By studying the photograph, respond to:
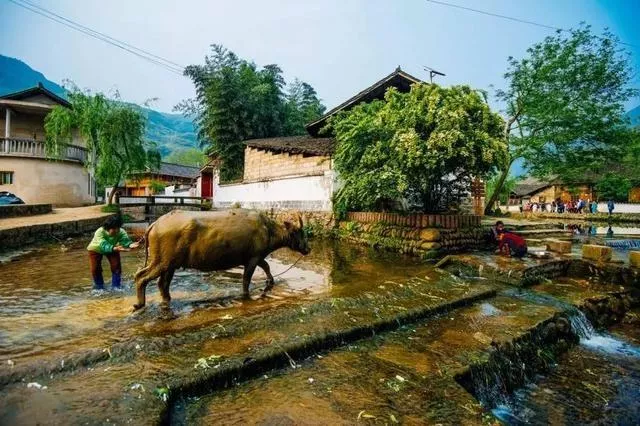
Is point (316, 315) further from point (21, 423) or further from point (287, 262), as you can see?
point (287, 262)

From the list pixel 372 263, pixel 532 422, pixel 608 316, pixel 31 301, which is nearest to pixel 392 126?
pixel 372 263

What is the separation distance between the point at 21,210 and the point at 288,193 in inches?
480

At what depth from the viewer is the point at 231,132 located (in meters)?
28.1

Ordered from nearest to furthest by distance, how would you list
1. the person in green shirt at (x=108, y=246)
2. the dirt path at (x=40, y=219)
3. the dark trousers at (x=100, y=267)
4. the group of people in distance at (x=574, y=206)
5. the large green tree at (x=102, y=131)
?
the person in green shirt at (x=108, y=246)
the dark trousers at (x=100, y=267)
the dirt path at (x=40, y=219)
the large green tree at (x=102, y=131)
the group of people in distance at (x=574, y=206)

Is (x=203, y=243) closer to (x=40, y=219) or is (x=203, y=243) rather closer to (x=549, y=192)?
(x=40, y=219)

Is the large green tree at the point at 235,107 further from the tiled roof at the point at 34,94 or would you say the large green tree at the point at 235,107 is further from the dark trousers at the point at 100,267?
the dark trousers at the point at 100,267

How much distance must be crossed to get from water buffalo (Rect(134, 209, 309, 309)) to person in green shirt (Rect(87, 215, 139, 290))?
901 millimetres

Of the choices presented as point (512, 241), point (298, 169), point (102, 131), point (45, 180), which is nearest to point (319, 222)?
point (298, 169)

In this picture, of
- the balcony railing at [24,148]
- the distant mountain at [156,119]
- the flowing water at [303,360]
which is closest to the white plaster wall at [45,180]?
the balcony railing at [24,148]

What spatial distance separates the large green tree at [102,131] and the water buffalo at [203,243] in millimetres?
18731

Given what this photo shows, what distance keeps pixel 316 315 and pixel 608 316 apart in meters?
6.51

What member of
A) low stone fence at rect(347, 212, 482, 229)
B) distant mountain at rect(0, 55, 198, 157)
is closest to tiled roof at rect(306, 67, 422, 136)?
→ low stone fence at rect(347, 212, 482, 229)

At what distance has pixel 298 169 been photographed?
1948cm

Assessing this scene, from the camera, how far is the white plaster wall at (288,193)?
16734mm
